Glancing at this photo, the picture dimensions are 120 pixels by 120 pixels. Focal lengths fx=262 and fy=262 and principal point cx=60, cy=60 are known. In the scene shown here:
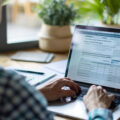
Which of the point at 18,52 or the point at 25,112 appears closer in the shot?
the point at 25,112

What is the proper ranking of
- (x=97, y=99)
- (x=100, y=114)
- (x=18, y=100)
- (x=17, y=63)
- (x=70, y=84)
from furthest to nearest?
(x=17, y=63), (x=70, y=84), (x=97, y=99), (x=100, y=114), (x=18, y=100)

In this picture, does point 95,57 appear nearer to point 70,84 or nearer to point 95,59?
point 95,59

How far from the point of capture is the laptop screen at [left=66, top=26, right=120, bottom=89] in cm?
111

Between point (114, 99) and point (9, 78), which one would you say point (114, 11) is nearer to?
point (114, 99)

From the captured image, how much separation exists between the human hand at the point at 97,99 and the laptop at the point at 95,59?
2.3 inches

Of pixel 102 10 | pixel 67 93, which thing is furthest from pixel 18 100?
pixel 102 10

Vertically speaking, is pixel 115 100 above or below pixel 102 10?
below

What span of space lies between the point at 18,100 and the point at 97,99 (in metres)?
0.40

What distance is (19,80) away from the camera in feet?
2.10

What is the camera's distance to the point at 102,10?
1.71 m

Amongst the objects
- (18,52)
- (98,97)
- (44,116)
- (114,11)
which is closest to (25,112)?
(44,116)

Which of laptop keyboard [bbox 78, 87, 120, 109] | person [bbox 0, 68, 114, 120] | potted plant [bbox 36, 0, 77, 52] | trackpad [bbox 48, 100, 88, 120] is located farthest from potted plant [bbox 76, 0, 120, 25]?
person [bbox 0, 68, 114, 120]

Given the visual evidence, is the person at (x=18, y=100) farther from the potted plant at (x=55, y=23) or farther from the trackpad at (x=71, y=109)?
the potted plant at (x=55, y=23)

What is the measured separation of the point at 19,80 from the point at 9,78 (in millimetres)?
27
